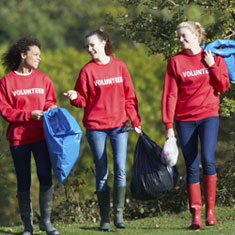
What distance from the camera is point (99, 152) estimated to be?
18.4ft

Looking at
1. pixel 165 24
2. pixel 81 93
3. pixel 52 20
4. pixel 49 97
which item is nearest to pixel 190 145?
pixel 81 93

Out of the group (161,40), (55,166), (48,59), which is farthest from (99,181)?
(48,59)

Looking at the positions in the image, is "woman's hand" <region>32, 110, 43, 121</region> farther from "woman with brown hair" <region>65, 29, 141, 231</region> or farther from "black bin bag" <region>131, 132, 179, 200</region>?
"black bin bag" <region>131, 132, 179, 200</region>

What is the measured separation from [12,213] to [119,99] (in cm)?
729

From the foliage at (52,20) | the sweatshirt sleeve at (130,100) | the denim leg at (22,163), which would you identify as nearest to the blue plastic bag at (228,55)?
the sweatshirt sleeve at (130,100)

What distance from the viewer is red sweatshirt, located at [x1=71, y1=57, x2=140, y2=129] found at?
556 cm

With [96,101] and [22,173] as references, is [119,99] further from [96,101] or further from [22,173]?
[22,173]

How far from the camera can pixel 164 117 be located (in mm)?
5441

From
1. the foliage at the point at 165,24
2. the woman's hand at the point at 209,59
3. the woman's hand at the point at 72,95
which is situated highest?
the foliage at the point at 165,24

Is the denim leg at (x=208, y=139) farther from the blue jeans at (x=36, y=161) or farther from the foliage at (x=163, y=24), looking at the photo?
the foliage at (x=163, y=24)

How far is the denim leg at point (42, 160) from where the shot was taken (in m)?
5.38

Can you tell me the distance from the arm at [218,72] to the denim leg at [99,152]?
112 cm

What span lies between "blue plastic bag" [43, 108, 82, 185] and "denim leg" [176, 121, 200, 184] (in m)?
0.95

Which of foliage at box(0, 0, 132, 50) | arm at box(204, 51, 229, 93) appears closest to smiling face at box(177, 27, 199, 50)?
arm at box(204, 51, 229, 93)
